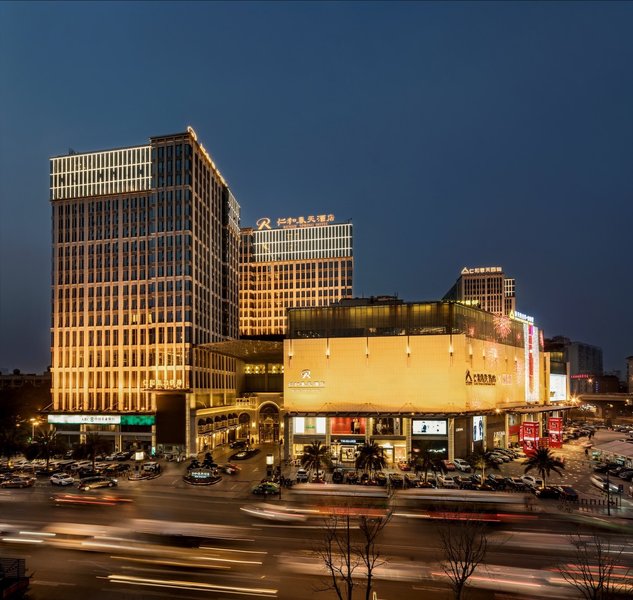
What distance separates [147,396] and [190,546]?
207 feet

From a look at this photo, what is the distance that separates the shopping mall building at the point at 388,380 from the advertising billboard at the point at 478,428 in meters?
0.17

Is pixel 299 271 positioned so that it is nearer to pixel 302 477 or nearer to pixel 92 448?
pixel 92 448

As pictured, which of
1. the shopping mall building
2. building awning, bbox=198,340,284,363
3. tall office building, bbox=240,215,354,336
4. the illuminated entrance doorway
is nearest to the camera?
the shopping mall building

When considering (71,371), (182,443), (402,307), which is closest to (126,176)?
(71,371)

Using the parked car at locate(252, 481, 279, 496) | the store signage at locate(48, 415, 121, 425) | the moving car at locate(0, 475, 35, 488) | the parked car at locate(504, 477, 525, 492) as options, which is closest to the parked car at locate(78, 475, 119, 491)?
the moving car at locate(0, 475, 35, 488)

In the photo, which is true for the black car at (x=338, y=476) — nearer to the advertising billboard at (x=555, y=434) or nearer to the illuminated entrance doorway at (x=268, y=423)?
the illuminated entrance doorway at (x=268, y=423)

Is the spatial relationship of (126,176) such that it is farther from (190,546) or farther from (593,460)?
(593,460)

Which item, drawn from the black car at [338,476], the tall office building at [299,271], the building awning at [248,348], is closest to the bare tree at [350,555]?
the black car at [338,476]

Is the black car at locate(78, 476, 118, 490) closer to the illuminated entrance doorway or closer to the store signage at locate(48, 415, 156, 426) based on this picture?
the store signage at locate(48, 415, 156, 426)

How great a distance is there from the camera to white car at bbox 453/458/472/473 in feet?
246

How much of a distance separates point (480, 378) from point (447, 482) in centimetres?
3345

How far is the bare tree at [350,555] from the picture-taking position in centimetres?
2742

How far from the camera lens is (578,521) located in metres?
46.8

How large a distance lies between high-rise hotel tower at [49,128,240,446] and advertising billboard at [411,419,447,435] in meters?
39.5
